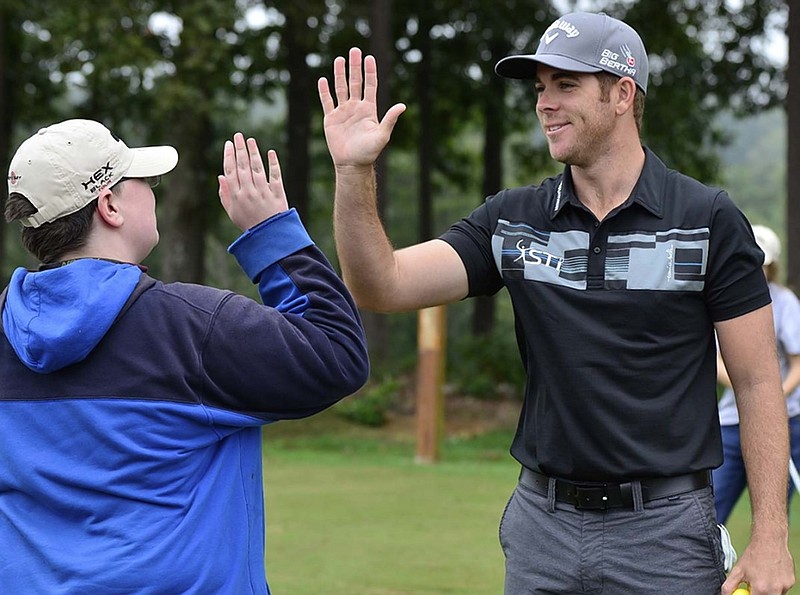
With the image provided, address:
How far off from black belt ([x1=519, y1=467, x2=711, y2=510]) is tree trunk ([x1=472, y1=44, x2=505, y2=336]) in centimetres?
2325

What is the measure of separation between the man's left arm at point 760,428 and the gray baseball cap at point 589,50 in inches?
32.2

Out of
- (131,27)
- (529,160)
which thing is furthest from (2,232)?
(529,160)

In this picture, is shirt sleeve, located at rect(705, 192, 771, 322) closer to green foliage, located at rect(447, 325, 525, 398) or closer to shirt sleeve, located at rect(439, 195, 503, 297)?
shirt sleeve, located at rect(439, 195, 503, 297)

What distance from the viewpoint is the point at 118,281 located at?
293 centimetres

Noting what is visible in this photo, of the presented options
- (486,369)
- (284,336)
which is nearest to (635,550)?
(284,336)

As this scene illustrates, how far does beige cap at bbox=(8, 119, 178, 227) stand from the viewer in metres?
2.99

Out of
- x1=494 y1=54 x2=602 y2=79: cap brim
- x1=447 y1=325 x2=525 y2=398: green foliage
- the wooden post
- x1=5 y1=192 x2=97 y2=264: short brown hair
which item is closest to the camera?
x1=5 y1=192 x2=97 y2=264: short brown hair

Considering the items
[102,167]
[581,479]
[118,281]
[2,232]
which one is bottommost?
[2,232]

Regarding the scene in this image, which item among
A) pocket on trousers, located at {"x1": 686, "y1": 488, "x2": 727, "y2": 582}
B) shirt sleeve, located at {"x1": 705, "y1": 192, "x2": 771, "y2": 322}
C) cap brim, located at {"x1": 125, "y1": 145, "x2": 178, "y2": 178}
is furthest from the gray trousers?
cap brim, located at {"x1": 125, "y1": 145, "x2": 178, "y2": 178}

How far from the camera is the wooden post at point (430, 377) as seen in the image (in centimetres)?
1417

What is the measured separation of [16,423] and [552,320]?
151 centimetres

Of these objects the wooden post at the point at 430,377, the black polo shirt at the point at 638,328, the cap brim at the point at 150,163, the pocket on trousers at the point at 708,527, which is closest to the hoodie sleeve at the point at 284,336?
the cap brim at the point at 150,163

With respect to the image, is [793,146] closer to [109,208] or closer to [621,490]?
[621,490]

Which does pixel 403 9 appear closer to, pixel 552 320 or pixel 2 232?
pixel 2 232
